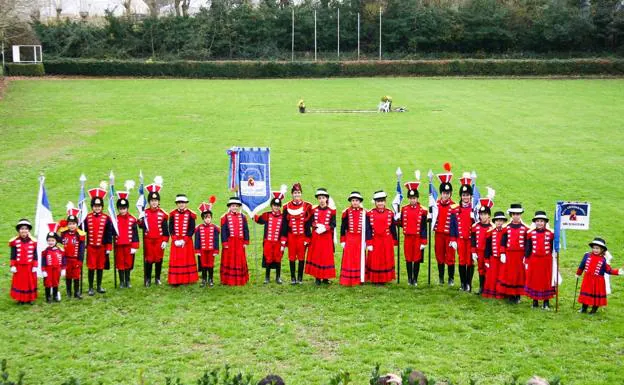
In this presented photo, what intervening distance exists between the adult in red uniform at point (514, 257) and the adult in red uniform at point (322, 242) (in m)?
3.14

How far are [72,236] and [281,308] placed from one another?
12.8ft

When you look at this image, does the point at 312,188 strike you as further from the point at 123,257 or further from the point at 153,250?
the point at 123,257

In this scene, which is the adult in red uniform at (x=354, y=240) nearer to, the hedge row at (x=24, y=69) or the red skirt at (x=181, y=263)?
the red skirt at (x=181, y=263)

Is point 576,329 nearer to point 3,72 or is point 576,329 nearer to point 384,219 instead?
point 384,219

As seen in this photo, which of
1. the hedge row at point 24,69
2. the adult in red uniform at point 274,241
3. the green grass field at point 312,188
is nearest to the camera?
the green grass field at point 312,188

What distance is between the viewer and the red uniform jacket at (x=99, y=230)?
13.6 meters

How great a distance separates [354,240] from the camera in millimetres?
13930

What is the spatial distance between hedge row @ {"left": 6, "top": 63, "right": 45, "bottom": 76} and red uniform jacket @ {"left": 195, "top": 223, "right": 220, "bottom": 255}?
48.8m

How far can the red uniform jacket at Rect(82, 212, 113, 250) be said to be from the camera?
1358cm

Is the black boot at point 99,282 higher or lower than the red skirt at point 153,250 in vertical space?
lower

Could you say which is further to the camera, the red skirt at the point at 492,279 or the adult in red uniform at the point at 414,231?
the adult in red uniform at the point at 414,231

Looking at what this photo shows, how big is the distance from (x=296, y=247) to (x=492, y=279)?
3652 millimetres

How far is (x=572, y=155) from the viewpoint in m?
27.3

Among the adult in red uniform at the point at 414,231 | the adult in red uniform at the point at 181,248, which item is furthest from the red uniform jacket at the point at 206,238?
the adult in red uniform at the point at 414,231
